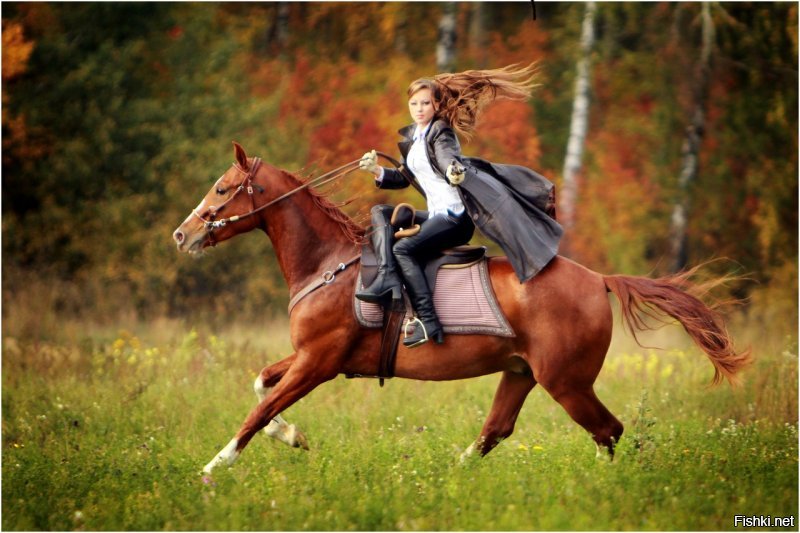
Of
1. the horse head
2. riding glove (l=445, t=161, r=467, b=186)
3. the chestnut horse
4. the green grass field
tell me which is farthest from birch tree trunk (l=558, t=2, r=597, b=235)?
riding glove (l=445, t=161, r=467, b=186)

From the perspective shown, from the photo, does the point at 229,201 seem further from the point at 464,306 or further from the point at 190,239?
the point at 464,306

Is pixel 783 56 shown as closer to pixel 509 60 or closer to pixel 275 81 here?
A: pixel 509 60

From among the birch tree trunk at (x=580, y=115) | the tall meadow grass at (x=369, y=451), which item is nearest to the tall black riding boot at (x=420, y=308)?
the tall meadow grass at (x=369, y=451)

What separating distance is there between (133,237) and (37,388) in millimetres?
6061

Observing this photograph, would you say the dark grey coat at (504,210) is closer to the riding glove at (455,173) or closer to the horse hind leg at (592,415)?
the riding glove at (455,173)

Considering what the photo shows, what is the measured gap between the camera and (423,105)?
6.89 meters

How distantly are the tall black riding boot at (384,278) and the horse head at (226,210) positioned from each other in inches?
40.4

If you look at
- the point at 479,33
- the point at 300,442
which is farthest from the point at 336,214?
the point at 479,33

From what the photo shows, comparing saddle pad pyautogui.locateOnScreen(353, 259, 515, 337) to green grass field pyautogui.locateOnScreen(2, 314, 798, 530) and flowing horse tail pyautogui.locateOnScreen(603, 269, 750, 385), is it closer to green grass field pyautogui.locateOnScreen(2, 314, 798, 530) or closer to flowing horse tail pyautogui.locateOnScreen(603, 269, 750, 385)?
flowing horse tail pyautogui.locateOnScreen(603, 269, 750, 385)

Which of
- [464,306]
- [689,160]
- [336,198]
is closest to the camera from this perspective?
[464,306]

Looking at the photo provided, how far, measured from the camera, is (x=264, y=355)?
11523 mm

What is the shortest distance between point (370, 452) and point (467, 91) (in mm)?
2950

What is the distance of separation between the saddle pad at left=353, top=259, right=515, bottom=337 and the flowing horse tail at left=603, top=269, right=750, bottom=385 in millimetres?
937

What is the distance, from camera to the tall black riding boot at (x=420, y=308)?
6824 mm
